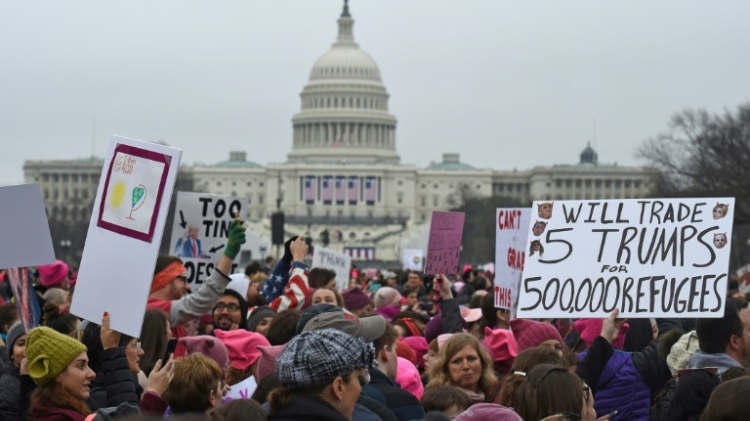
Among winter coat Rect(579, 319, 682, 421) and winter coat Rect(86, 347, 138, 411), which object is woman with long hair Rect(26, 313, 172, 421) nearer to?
winter coat Rect(86, 347, 138, 411)

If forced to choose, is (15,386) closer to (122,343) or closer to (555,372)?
(122,343)

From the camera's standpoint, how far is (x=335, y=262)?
68.4ft

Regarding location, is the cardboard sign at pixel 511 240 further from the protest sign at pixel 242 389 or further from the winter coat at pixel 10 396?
the winter coat at pixel 10 396

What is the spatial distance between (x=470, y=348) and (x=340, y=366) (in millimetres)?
2609

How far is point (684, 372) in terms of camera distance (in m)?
8.98

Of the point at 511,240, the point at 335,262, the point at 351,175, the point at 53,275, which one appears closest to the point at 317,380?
the point at 511,240

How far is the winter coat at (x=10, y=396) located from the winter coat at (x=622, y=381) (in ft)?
9.04

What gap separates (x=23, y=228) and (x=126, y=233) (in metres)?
0.85

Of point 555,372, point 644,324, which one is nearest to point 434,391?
point 555,372

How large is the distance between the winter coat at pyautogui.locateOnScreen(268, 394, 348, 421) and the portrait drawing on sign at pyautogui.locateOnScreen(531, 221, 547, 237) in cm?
318

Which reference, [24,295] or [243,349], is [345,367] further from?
[24,295]

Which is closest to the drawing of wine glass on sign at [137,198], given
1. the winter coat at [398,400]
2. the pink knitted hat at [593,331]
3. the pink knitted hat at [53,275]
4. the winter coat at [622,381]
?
the winter coat at [398,400]

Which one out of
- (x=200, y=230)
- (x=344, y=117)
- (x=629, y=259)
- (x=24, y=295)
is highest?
(x=344, y=117)

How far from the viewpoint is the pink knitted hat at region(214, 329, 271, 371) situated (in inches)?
390
